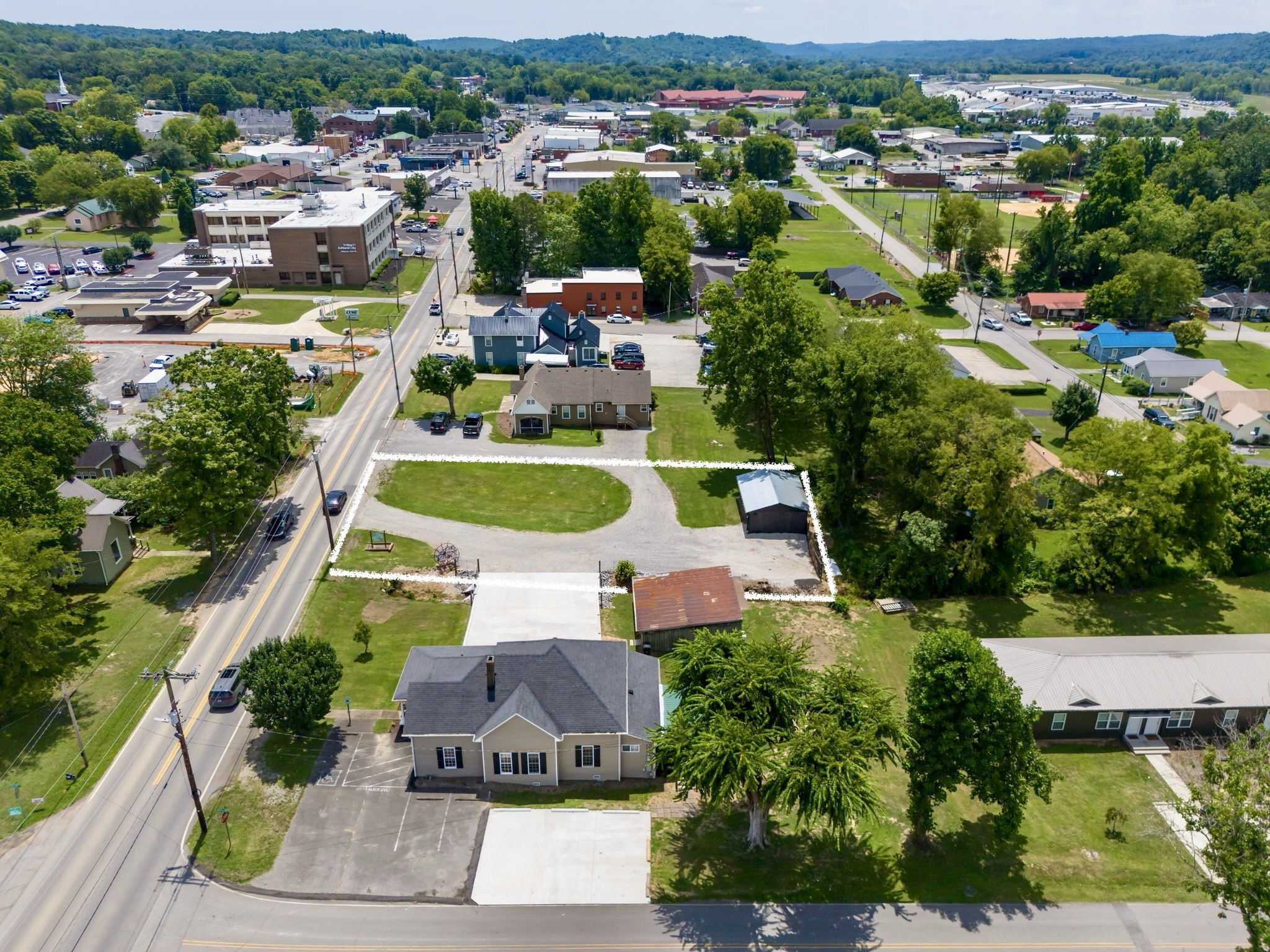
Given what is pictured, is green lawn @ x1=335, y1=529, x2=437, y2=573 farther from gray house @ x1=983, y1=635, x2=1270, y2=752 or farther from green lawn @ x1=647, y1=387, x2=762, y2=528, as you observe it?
gray house @ x1=983, y1=635, x2=1270, y2=752

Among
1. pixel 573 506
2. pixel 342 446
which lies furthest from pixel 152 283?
pixel 573 506

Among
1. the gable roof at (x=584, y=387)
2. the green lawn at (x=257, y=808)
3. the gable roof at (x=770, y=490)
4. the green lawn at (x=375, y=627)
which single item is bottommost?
the green lawn at (x=257, y=808)

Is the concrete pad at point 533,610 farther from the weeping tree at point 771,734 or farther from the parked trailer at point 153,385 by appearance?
the parked trailer at point 153,385

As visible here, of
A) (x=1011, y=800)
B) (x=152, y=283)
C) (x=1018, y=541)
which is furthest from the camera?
(x=152, y=283)

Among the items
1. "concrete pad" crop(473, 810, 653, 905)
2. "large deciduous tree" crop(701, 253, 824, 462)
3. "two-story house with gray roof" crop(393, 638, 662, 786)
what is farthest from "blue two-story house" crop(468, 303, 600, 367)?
"concrete pad" crop(473, 810, 653, 905)

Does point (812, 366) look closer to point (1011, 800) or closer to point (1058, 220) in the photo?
point (1011, 800)

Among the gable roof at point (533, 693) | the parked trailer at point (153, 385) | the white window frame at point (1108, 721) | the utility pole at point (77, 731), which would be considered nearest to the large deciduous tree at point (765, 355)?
the white window frame at point (1108, 721)
